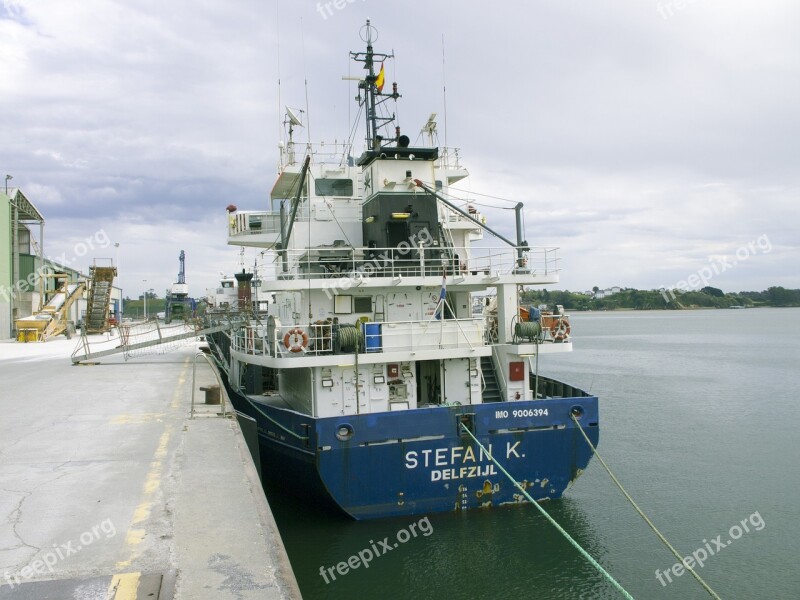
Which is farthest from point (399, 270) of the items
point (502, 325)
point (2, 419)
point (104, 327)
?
point (104, 327)

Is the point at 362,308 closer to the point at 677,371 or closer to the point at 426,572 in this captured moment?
the point at 426,572

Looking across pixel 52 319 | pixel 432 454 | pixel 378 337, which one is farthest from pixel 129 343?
pixel 432 454

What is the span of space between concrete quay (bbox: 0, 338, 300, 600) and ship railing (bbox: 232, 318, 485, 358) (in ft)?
6.44

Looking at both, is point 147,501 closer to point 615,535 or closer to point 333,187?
point 615,535

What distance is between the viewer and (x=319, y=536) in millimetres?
11906

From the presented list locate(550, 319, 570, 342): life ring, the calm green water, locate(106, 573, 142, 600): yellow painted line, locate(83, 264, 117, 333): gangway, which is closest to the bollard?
the calm green water

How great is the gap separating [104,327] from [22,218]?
36.8ft

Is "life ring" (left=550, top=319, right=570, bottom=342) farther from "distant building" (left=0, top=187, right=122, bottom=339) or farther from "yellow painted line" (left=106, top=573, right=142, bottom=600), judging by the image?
"distant building" (left=0, top=187, right=122, bottom=339)

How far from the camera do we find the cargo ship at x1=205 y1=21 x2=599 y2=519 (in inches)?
448

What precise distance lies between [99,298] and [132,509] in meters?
41.6

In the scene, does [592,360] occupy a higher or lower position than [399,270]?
lower

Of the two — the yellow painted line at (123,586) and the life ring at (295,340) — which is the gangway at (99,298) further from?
the yellow painted line at (123,586)

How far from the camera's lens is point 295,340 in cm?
1178

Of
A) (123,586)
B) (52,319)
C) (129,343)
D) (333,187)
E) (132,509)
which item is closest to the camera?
(123,586)
